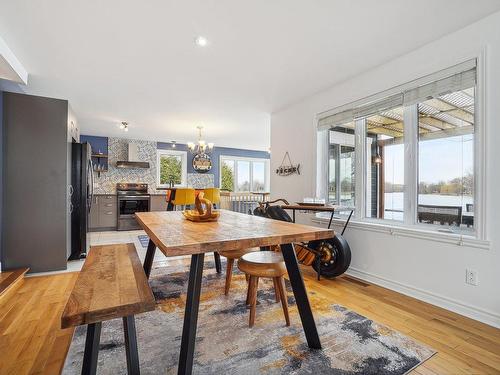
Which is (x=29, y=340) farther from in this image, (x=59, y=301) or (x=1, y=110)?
(x=1, y=110)

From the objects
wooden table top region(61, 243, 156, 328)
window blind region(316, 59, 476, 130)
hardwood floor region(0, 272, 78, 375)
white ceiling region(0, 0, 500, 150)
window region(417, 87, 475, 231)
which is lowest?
hardwood floor region(0, 272, 78, 375)

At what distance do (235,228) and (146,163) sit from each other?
6.07m

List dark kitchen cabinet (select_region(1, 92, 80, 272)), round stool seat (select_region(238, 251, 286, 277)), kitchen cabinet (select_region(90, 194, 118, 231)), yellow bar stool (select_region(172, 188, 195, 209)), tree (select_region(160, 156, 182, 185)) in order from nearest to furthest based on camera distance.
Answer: round stool seat (select_region(238, 251, 286, 277)) < dark kitchen cabinet (select_region(1, 92, 80, 272)) < yellow bar stool (select_region(172, 188, 195, 209)) < kitchen cabinet (select_region(90, 194, 118, 231)) < tree (select_region(160, 156, 182, 185))

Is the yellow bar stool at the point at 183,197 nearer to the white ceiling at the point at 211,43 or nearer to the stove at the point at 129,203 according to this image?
the white ceiling at the point at 211,43

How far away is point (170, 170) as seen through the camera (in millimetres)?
7824

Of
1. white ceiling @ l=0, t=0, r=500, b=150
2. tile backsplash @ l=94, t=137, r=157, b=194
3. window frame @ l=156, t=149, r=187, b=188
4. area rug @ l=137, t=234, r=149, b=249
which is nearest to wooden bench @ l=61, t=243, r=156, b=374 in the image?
white ceiling @ l=0, t=0, r=500, b=150

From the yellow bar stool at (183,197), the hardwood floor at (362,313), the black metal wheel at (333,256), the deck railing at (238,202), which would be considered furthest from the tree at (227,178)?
the hardwood floor at (362,313)

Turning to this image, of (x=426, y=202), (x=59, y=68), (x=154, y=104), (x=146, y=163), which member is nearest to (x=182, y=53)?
(x=59, y=68)

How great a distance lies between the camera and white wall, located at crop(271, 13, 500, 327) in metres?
2.10

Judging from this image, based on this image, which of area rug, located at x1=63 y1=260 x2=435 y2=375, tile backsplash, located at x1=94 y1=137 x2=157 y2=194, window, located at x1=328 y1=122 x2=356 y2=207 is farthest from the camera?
tile backsplash, located at x1=94 y1=137 x2=157 y2=194

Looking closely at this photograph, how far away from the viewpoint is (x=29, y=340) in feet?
6.01

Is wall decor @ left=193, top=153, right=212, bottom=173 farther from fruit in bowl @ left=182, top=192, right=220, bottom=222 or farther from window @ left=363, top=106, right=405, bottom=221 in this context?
fruit in bowl @ left=182, top=192, right=220, bottom=222

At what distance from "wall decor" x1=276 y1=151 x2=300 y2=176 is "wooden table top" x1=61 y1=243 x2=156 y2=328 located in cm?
295

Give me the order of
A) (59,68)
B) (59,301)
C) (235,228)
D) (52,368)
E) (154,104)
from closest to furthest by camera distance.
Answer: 1. (52,368)
2. (235,228)
3. (59,301)
4. (59,68)
5. (154,104)
